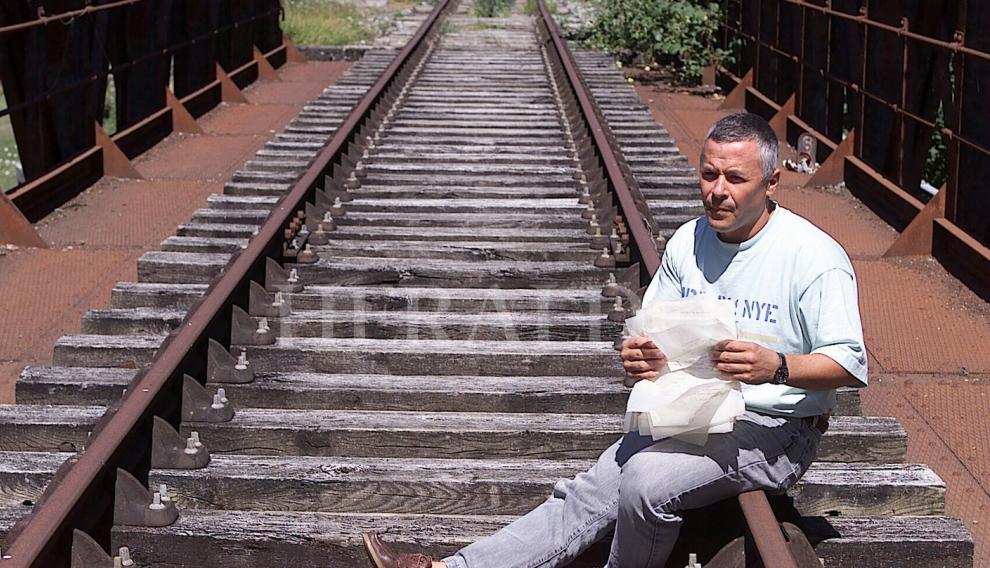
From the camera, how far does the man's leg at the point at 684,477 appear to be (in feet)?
11.0

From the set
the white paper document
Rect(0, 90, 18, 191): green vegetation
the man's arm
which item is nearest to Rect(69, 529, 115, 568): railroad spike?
the white paper document

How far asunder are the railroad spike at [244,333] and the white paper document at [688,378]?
2.33m

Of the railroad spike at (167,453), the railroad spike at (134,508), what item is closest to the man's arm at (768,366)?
the railroad spike at (134,508)

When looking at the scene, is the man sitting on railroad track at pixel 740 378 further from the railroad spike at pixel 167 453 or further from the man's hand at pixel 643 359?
the railroad spike at pixel 167 453

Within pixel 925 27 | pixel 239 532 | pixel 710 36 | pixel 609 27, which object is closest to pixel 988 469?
pixel 239 532

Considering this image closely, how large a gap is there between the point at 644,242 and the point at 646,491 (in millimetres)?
2671

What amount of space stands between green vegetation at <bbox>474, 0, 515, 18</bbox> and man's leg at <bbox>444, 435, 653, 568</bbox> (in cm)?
1890

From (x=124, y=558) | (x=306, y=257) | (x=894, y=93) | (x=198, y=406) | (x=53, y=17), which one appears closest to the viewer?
(x=124, y=558)

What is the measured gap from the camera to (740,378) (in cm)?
321

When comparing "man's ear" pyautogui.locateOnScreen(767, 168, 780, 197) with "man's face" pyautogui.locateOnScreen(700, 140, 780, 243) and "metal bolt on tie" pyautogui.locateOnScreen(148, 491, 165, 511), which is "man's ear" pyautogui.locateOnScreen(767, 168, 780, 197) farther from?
"metal bolt on tie" pyautogui.locateOnScreen(148, 491, 165, 511)

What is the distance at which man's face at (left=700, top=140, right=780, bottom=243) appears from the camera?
3.36m

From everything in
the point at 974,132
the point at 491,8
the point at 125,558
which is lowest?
the point at 125,558

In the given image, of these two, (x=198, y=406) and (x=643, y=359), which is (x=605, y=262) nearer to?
(x=198, y=406)

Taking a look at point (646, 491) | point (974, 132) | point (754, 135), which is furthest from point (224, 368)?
point (974, 132)
